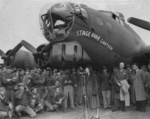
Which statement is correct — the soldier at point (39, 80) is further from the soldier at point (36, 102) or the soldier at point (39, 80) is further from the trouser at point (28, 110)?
the trouser at point (28, 110)

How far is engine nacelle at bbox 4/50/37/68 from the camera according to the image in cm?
1358

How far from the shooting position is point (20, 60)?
13.8 meters

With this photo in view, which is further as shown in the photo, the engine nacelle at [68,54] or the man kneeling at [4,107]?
the engine nacelle at [68,54]

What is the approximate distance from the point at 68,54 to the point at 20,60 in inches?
244

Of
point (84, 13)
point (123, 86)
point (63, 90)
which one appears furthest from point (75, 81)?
point (84, 13)

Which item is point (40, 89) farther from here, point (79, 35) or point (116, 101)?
point (116, 101)

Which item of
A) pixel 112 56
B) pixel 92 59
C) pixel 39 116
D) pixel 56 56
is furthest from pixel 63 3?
pixel 39 116

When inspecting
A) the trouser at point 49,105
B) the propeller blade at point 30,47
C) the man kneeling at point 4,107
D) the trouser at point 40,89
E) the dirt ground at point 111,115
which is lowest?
the dirt ground at point 111,115

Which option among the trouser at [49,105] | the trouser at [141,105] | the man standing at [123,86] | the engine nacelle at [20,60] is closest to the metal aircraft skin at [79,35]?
the man standing at [123,86]

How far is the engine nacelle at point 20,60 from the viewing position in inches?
535

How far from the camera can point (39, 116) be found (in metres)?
9.18

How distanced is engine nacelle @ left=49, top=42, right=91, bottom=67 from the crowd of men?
687 mm

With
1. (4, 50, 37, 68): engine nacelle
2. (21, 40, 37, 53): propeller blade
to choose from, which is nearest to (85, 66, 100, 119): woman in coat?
(21, 40, 37, 53): propeller blade

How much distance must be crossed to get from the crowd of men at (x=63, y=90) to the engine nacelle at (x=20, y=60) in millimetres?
2680
